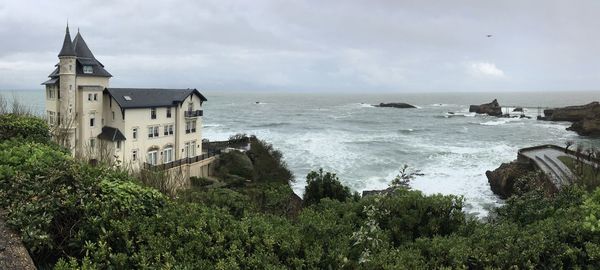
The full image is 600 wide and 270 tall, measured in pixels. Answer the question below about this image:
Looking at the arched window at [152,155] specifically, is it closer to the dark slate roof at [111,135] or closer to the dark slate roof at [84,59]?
the dark slate roof at [111,135]

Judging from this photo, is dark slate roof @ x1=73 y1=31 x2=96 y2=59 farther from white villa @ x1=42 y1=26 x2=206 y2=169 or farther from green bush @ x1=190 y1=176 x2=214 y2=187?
green bush @ x1=190 y1=176 x2=214 y2=187

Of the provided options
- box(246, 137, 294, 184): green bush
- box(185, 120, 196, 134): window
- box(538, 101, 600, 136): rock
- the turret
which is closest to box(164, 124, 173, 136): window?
box(185, 120, 196, 134): window

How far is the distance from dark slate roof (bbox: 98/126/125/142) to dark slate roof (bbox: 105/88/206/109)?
2014 mm

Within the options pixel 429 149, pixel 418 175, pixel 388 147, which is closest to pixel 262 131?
pixel 388 147

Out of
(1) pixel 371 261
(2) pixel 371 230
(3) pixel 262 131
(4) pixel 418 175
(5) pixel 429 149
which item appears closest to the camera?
(1) pixel 371 261

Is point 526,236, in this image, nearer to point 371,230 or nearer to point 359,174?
point 371,230

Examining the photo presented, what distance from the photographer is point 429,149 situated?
173 feet

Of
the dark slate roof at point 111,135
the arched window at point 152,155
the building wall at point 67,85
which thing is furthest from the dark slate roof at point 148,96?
the arched window at point 152,155

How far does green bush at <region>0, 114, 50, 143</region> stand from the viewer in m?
10.9

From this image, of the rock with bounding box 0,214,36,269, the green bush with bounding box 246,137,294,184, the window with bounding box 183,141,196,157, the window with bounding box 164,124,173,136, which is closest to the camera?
the rock with bounding box 0,214,36,269

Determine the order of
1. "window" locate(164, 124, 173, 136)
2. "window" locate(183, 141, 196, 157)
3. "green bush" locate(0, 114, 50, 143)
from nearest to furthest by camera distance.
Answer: "green bush" locate(0, 114, 50, 143) < "window" locate(164, 124, 173, 136) < "window" locate(183, 141, 196, 157)

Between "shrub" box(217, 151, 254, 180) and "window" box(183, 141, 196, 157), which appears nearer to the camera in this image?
"shrub" box(217, 151, 254, 180)

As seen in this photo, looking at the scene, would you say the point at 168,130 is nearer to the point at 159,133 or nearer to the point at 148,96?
the point at 159,133

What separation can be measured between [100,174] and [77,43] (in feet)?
103
